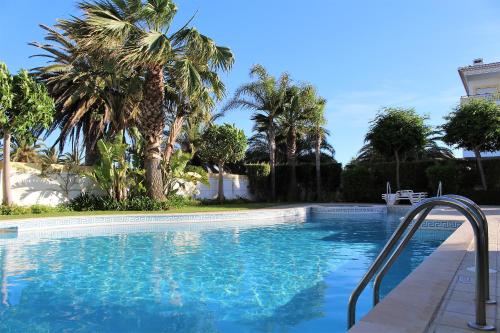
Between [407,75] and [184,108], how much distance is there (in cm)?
1067

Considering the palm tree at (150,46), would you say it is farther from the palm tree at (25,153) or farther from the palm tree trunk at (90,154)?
the palm tree at (25,153)

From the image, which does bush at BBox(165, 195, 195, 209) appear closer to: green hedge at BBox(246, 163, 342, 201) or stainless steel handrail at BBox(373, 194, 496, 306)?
green hedge at BBox(246, 163, 342, 201)

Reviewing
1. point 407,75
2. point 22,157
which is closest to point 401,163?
point 407,75

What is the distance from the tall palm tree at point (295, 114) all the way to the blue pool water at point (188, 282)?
14.1 metres

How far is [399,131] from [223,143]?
Result: 958 cm

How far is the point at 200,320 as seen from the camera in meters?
4.39

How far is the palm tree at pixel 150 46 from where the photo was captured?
546 inches

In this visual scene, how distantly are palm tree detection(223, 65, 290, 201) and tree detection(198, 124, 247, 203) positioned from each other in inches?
130

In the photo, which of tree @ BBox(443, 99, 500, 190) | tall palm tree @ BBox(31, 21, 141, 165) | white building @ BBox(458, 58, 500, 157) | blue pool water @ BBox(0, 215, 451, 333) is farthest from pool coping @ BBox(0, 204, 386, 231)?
white building @ BBox(458, 58, 500, 157)

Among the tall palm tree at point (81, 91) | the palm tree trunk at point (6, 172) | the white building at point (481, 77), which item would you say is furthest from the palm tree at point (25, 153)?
the white building at point (481, 77)

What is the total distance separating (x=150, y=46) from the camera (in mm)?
13812

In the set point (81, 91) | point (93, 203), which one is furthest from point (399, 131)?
point (81, 91)

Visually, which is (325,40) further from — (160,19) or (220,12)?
(160,19)

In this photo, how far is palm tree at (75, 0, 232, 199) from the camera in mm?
13859
